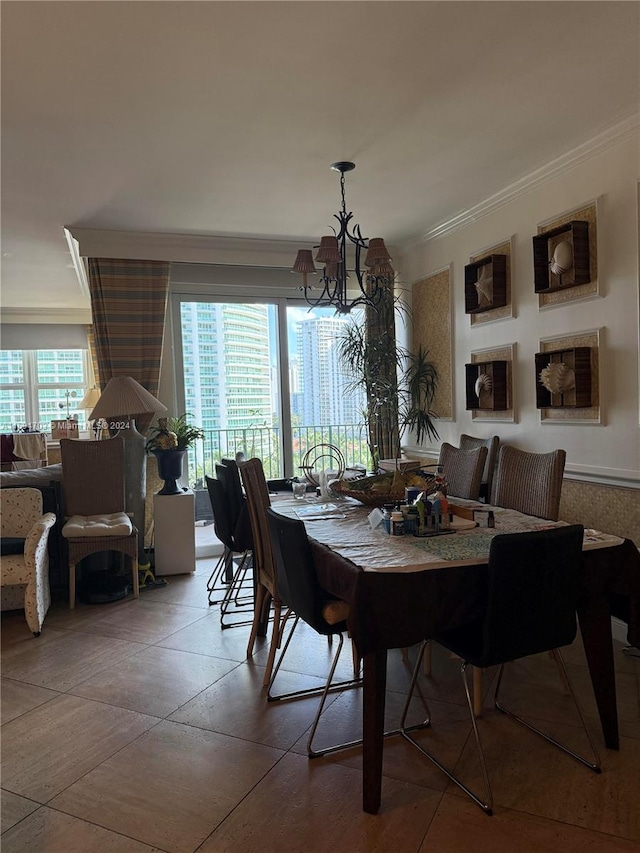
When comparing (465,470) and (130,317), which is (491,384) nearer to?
(465,470)

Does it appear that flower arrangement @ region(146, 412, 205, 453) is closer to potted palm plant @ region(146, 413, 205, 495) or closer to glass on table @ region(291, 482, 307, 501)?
potted palm plant @ region(146, 413, 205, 495)

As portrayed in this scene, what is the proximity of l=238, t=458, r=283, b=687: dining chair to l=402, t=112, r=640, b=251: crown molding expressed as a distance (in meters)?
2.62

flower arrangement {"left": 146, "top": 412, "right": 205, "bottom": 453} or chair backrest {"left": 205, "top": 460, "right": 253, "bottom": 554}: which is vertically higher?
flower arrangement {"left": 146, "top": 412, "right": 205, "bottom": 453}

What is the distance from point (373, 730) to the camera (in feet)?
6.54

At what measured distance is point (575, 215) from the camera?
3.64 metres

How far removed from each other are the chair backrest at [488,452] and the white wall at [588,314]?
93 millimetres

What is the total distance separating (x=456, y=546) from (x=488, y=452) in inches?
85.4

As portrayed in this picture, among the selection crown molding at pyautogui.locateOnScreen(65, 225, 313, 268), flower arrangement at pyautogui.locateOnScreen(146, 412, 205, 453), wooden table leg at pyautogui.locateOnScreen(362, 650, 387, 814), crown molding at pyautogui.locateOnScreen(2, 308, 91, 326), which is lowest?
wooden table leg at pyautogui.locateOnScreen(362, 650, 387, 814)

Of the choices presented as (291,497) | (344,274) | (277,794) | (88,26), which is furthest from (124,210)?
(277,794)

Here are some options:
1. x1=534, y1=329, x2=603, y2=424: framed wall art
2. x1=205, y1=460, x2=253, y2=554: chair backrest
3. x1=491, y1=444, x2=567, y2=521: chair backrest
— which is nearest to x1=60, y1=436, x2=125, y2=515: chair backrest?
x1=205, y1=460, x2=253, y2=554: chair backrest

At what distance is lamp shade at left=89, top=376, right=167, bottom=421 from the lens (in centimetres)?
465

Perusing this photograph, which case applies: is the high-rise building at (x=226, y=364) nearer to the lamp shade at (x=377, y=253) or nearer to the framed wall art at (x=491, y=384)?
the framed wall art at (x=491, y=384)

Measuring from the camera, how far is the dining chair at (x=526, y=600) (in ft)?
6.55

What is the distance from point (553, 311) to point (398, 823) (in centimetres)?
305
